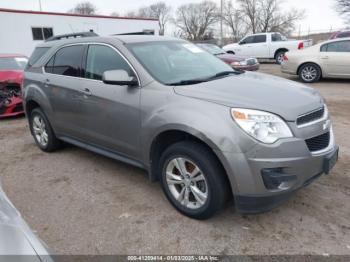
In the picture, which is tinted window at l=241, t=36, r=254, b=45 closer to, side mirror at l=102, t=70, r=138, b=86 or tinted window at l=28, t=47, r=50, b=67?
tinted window at l=28, t=47, r=50, b=67

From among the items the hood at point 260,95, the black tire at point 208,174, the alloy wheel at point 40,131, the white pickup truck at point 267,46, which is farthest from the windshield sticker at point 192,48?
the white pickup truck at point 267,46

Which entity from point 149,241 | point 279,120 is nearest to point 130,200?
point 149,241

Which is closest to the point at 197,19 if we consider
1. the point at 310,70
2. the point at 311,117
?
the point at 310,70

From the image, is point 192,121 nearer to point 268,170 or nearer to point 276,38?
point 268,170

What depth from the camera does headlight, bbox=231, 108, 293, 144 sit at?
8.63 ft

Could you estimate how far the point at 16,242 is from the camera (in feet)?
5.17

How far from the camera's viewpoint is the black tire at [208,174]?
2811 millimetres

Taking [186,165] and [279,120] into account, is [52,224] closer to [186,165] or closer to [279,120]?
[186,165]

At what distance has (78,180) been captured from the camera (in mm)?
4156

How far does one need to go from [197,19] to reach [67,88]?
213 ft

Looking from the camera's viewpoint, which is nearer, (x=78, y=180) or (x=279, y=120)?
(x=279, y=120)

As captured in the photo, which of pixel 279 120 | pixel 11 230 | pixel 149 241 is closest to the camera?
pixel 11 230

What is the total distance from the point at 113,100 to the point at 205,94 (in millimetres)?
1150

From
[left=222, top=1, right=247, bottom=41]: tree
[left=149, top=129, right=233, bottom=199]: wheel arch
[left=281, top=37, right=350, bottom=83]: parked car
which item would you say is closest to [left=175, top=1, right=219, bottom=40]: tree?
[left=222, top=1, right=247, bottom=41]: tree
